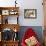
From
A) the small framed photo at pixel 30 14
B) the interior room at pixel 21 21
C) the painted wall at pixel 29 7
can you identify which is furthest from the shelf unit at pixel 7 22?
the small framed photo at pixel 30 14

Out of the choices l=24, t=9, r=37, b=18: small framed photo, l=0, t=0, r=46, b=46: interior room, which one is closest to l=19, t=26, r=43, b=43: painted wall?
l=0, t=0, r=46, b=46: interior room

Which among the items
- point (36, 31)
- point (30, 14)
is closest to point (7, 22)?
point (30, 14)

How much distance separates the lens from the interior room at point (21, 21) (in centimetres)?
533

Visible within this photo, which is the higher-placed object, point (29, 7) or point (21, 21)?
point (29, 7)

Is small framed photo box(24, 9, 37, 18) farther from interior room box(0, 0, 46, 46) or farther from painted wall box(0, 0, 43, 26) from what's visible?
painted wall box(0, 0, 43, 26)

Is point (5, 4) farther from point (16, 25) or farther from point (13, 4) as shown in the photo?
point (16, 25)

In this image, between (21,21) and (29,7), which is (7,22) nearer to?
(21,21)

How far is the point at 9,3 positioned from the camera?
5523mm

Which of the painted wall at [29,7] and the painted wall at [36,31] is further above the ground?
the painted wall at [29,7]

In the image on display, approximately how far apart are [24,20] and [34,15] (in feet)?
1.27

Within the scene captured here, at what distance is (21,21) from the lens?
5.49 metres

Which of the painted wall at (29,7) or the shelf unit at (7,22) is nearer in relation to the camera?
the shelf unit at (7,22)

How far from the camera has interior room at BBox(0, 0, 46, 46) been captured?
17.5 feet

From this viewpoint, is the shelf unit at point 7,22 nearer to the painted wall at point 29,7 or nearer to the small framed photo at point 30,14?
the painted wall at point 29,7
